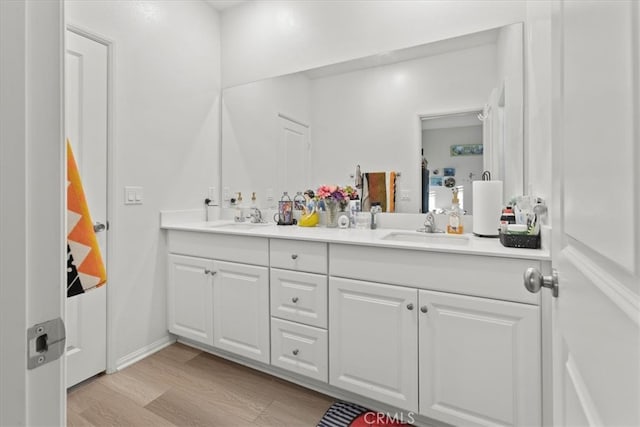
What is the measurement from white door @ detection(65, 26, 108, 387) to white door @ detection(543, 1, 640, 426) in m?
2.23

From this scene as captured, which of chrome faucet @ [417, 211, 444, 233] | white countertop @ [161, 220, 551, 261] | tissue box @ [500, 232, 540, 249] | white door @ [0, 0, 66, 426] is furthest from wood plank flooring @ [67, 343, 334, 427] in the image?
white door @ [0, 0, 66, 426]

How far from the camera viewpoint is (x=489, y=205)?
173cm

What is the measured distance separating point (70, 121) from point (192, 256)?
1.04 meters

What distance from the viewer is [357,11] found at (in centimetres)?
225

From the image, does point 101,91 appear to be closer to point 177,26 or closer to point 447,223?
point 177,26

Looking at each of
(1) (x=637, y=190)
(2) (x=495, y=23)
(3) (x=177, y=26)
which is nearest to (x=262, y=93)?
(3) (x=177, y=26)

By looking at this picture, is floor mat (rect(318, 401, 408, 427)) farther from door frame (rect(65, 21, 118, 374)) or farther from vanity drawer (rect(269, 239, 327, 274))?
door frame (rect(65, 21, 118, 374))

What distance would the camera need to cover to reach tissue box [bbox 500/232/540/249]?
1.40 meters

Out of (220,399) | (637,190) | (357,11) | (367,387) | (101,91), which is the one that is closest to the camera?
(637,190)

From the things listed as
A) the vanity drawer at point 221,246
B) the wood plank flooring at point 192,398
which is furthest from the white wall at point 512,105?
the wood plank flooring at point 192,398

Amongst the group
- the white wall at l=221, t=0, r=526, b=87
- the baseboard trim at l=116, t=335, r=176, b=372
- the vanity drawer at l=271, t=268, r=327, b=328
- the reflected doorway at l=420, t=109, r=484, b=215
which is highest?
the white wall at l=221, t=0, r=526, b=87

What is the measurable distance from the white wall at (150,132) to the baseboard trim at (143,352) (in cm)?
2

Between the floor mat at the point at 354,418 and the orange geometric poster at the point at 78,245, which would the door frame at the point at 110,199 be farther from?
the orange geometric poster at the point at 78,245

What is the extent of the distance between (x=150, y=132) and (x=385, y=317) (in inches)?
77.3
